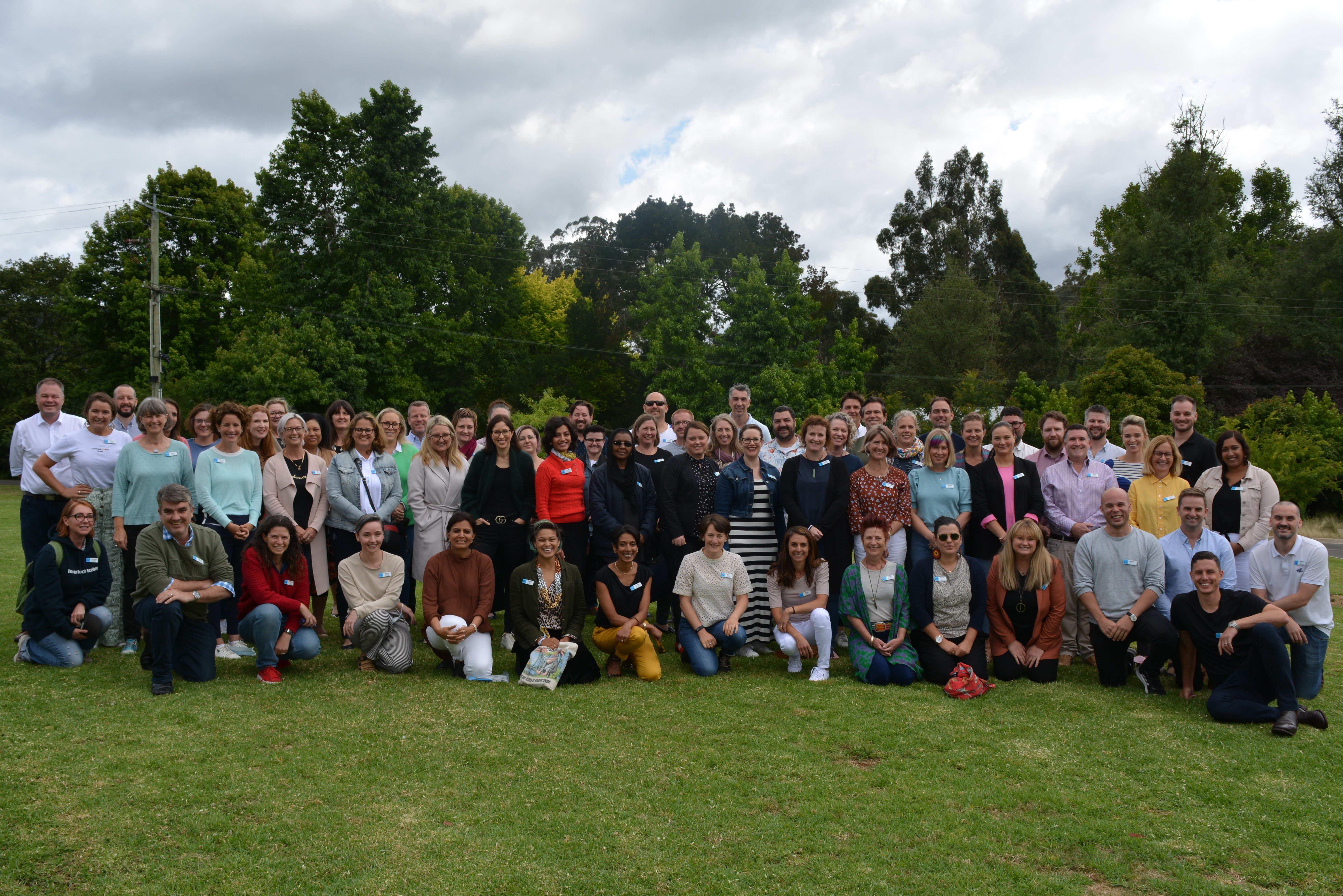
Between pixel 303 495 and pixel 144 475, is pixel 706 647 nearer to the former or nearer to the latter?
pixel 303 495

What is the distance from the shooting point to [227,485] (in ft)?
22.9

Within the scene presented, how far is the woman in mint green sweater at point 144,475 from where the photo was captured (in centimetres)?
673

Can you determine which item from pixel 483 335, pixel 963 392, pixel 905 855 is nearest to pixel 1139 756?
pixel 905 855

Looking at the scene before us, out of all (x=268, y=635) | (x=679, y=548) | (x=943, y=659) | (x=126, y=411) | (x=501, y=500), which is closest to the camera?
(x=268, y=635)

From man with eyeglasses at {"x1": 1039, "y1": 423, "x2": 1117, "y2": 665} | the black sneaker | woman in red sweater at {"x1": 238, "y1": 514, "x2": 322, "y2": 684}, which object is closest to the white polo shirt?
the black sneaker

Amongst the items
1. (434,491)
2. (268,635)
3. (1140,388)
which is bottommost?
(268,635)

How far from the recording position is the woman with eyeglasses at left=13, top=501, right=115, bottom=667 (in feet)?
20.9

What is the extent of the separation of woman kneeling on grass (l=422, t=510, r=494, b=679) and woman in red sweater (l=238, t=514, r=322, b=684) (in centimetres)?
91

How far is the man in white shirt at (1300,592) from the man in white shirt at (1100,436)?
1883 mm

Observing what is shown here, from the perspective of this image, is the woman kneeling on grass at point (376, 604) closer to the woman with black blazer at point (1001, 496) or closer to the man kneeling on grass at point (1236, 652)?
the woman with black blazer at point (1001, 496)

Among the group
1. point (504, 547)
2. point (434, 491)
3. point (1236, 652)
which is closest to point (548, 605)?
point (504, 547)

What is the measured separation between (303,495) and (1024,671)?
602 centimetres

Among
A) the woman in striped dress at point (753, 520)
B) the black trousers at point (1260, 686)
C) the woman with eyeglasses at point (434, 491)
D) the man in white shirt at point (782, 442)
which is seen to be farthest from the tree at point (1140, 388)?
the woman with eyeglasses at point (434, 491)

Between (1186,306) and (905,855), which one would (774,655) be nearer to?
(905,855)
